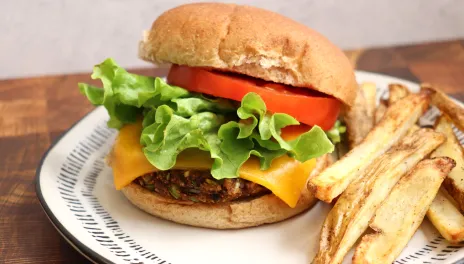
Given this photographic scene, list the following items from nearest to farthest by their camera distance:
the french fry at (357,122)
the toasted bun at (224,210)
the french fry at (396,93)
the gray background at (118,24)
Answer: the toasted bun at (224,210)
the french fry at (357,122)
the french fry at (396,93)
the gray background at (118,24)

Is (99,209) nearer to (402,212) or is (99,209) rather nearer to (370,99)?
(402,212)

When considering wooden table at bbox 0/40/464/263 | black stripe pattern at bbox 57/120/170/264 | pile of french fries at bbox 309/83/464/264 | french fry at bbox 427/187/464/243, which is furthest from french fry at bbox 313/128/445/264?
wooden table at bbox 0/40/464/263

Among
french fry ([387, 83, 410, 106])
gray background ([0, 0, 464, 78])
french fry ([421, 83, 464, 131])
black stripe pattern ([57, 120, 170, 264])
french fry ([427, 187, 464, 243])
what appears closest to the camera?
french fry ([427, 187, 464, 243])

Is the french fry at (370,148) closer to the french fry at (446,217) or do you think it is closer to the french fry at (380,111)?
the french fry at (380,111)

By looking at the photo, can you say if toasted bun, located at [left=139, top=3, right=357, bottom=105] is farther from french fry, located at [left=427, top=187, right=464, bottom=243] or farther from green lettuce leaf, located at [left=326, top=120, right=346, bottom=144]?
french fry, located at [left=427, top=187, right=464, bottom=243]

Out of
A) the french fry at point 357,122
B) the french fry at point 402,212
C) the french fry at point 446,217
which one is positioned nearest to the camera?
the french fry at point 402,212

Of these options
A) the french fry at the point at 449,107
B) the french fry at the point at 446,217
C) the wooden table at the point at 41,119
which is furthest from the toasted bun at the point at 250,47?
the wooden table at the point at 41,119
